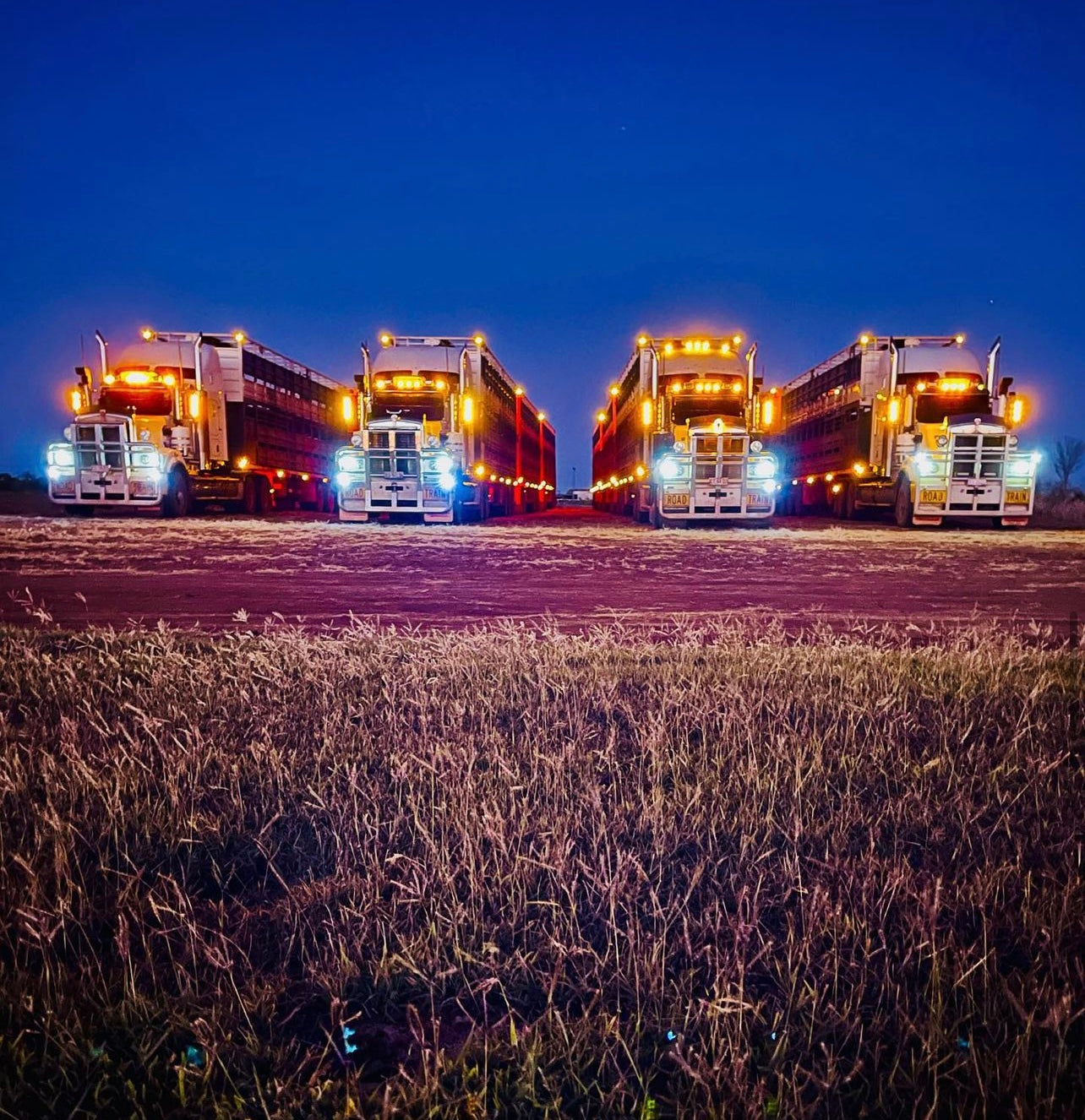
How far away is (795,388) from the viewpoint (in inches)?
1142

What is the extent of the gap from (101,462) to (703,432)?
651 inches

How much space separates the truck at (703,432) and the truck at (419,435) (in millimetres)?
4874

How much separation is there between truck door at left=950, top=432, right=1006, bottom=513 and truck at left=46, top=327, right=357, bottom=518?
51.9ft

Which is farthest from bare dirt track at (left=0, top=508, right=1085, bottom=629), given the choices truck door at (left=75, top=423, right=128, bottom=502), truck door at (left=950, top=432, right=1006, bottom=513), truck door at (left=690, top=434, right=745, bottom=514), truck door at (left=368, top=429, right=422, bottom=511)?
truck door at (left=75, top=423, right=128, bottom=502)

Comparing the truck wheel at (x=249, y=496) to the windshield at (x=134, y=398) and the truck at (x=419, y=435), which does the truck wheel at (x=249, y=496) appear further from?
the truck at (x=419, y=435)

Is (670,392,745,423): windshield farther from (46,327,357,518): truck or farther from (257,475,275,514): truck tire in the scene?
(257,475,275,514): truck tire

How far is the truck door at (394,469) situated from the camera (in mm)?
18984

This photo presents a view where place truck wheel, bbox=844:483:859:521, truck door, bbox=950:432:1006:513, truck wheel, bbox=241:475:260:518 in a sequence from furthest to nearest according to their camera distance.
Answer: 1. truck wheel, bbox=241:475:260:518
2. truck wheel, bbox=844:483:859:521
3. truck door, bbox=950:432:1006:513

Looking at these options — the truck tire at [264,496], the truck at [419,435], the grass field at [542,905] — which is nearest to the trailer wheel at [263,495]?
the truck tire at [264,496]

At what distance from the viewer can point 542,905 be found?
1849 mm

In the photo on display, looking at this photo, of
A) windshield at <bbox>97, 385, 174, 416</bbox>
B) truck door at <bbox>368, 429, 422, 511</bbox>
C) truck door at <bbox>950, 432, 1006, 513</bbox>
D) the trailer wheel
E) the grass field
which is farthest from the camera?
the trailer wheel

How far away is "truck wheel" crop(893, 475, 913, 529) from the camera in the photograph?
19.0 metres

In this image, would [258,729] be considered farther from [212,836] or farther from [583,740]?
[583,740]

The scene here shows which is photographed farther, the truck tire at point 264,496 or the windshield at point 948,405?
the truck tire at point 264,496
